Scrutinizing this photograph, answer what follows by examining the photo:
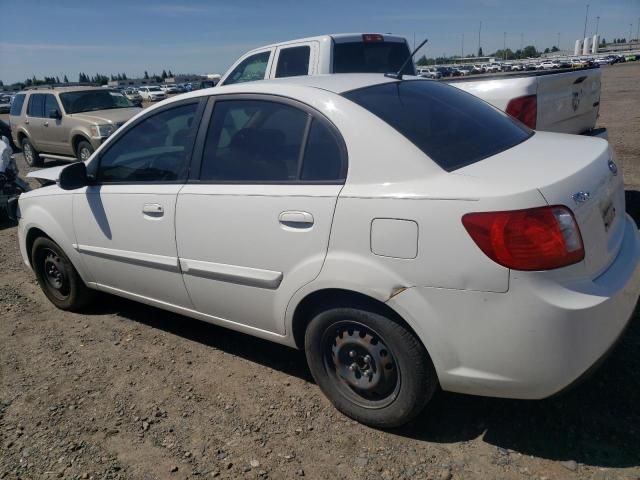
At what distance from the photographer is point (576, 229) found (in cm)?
210

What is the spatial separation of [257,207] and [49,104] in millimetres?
11553

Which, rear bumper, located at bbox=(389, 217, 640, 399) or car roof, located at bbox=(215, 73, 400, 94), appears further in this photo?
car roof, located at bbox=(215, 73, 400, 94)

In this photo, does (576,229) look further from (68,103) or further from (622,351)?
(68,103)

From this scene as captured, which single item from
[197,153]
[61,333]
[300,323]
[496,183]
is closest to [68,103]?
[61,333]

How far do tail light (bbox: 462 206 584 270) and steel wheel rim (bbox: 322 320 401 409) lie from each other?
2.29ft

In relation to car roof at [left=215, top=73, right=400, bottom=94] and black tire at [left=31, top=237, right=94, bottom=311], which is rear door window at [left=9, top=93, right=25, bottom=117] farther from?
car roof at [left=215, top=73, right=400, bottom=94]

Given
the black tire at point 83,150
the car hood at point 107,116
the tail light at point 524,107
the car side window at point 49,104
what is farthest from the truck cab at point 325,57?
the car side window at point 49,104

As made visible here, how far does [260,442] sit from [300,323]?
24.7 inches

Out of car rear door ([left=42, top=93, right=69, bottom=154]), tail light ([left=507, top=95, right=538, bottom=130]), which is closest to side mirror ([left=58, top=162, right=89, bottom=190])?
tail light ([left=507, top=95, right=538, bottom=130])

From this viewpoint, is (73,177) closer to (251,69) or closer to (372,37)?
(251,69)

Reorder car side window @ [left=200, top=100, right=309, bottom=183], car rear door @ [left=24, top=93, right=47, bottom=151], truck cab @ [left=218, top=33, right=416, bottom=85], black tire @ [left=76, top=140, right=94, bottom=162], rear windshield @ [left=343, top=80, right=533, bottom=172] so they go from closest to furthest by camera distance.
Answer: rear windshield @ [left=343, top=80, right=533, bottom=172]
car side window @ [left=200, top=100, right=309, bottom=183]
truck cab @ [left=218, top=33, right=416, bottom=85]
black tire @ [left=76, top=140, right=94, bottom=162]
car rear door @ [left=24, top=93, right=47, bottom=151]

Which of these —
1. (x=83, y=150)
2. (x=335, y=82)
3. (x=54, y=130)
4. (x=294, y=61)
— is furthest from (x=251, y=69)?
(x=54, y=130)

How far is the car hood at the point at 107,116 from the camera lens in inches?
431

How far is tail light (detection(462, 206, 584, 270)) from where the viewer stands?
2.02 metres
